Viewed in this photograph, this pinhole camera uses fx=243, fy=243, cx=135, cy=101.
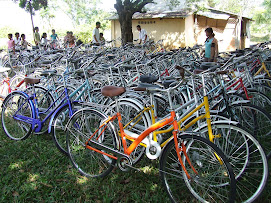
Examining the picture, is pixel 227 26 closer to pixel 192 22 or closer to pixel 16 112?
pixel 192 22

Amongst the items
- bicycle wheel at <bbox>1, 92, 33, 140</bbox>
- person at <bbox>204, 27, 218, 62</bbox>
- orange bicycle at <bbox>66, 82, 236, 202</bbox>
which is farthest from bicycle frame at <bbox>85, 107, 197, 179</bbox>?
person at <bbox>204, 27, 218, 62</bbox>

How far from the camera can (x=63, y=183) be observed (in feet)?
9.70

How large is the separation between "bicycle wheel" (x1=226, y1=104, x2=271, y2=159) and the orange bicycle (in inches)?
28.7

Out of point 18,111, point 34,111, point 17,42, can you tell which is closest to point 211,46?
point 34,111

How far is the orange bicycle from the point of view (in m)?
2.26

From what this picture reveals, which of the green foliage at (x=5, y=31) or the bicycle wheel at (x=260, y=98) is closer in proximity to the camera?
the bicycle wheel at (x=260, y=98)

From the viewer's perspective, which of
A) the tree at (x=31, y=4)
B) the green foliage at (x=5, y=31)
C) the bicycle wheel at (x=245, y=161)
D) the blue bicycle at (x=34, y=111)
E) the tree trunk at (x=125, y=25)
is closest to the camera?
the bicycle wheel at (x=245, y=161)

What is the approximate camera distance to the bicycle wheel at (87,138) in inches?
115

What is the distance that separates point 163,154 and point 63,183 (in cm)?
138

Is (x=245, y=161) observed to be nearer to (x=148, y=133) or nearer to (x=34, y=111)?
(x=148, y=133)

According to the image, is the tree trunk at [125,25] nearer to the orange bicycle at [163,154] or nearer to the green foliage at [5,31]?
the orange bicycle at [163,154]

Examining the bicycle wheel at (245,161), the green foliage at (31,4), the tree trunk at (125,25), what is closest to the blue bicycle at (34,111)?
the bicycle wheel at (245,161)

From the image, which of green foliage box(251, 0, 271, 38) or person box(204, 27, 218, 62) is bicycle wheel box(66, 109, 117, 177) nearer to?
person box(204, 27, 218, 62)

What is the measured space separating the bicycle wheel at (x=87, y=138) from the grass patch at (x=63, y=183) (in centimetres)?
13
